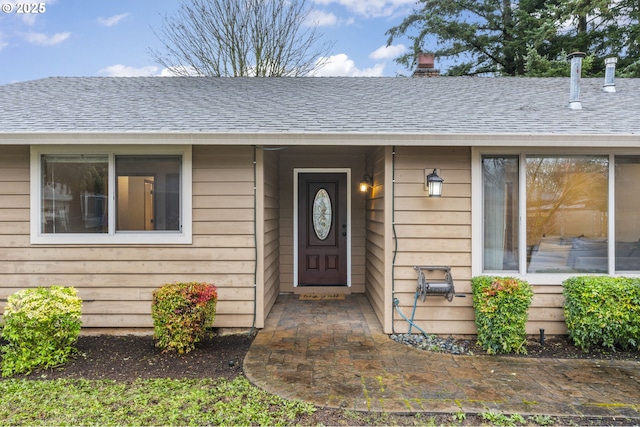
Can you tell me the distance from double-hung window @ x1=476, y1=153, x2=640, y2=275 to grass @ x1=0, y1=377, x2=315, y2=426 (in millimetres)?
2980

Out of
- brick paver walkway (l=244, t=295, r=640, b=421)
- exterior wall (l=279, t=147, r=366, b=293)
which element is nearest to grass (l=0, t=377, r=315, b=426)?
brick paver walkway (l=244, t=295, r=640, b=421)

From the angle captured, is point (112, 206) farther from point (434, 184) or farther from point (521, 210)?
point (521, 210)

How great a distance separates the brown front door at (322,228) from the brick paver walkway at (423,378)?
1.98 meters

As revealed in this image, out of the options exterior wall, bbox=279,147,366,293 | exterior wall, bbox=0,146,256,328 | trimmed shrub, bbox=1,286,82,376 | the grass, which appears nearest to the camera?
the grass

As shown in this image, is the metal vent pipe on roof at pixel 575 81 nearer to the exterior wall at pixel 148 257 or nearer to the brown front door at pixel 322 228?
the brown front door at pixel 322 228

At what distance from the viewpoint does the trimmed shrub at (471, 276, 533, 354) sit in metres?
3.55

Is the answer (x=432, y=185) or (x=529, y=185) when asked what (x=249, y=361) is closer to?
(x=432, y=185)

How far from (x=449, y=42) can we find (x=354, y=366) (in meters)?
11.8

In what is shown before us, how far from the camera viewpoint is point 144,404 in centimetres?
259

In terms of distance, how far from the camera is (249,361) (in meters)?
3.34

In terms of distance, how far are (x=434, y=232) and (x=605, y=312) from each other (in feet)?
5.92

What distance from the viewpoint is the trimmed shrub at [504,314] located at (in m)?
3.55

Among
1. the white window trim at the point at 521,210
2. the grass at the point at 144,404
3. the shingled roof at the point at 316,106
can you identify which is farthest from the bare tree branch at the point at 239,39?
the grass at the point at 144,404

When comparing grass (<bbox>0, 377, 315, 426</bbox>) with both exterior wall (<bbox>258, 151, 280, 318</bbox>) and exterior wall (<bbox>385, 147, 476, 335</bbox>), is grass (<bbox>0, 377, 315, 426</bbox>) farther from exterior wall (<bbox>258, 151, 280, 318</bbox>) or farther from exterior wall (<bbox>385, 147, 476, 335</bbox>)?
exterior wall (<bbox>385, 147, 476, 335</bbox>)
